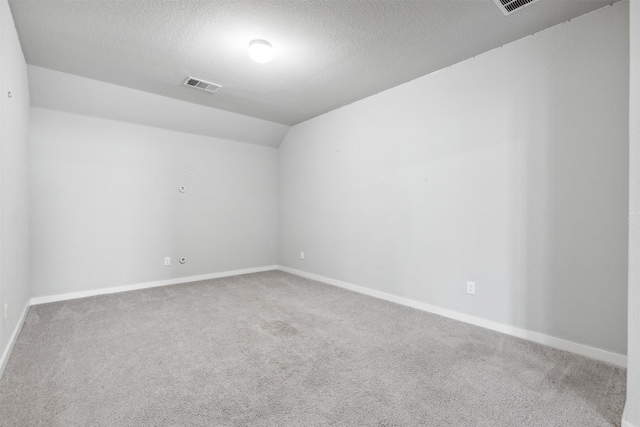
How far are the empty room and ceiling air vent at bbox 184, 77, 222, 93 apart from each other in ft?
0.21

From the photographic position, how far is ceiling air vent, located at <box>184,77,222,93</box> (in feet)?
10.9

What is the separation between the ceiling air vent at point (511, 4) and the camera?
207 centimetres

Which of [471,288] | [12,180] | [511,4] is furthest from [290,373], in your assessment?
[511,4]

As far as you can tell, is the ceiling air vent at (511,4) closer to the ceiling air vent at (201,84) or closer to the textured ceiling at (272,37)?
the textured ceiling at (272,37)

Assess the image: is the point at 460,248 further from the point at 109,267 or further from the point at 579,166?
the point at 109,267

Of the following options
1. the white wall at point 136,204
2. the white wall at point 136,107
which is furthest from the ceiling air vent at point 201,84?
the white wall at point 136,204

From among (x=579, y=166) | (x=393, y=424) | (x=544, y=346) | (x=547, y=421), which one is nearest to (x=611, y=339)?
(x=544, y=346)

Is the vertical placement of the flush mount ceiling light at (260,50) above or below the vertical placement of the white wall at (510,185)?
above

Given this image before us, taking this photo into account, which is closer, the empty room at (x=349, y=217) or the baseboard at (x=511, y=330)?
the empty room at (x=349, y=217)

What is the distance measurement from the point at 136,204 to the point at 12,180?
1749mm

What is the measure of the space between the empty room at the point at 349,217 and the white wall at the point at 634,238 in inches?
0.5

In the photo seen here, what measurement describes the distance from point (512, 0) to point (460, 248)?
1972 mm

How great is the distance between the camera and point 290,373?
199 centimetres

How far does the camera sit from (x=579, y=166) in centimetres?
228
